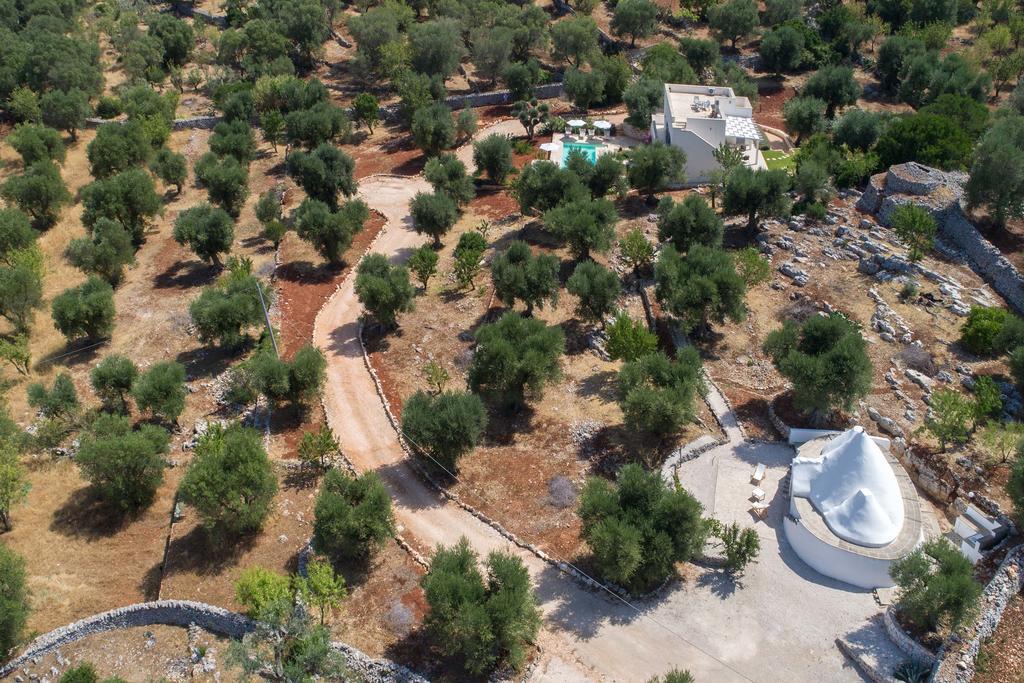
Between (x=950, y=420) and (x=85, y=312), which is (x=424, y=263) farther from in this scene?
(x=950, y=420)

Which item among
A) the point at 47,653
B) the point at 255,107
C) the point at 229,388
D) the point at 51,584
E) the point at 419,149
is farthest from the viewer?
the point at 255,107

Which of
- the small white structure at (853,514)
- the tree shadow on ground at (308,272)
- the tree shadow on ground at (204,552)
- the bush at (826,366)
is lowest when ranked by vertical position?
the tree shadow on ground at (308,272)

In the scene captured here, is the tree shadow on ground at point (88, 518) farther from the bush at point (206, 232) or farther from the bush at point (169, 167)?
the bush at point (169, 167)

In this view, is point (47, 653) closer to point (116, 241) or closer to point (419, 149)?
point (116, 241)

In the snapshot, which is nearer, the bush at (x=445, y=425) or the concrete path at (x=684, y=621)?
the concrete path at (x=684, y=621)

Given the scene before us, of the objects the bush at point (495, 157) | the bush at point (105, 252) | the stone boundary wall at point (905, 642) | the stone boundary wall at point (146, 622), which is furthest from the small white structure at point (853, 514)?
the bush at point (105, 252)

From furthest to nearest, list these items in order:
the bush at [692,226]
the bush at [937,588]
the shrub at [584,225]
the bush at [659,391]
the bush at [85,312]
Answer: the bush at [692,226], the shrub at [584,225], the bush at [85,312], the bush at [659,391], the bush at [937,588]

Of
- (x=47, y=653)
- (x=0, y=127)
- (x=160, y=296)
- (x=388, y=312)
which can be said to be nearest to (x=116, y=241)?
(x=160, y=296)

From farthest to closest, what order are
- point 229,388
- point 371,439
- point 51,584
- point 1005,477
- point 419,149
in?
point 419,149, point 229,388, point 371,439, point 1005,477, point 51,584
